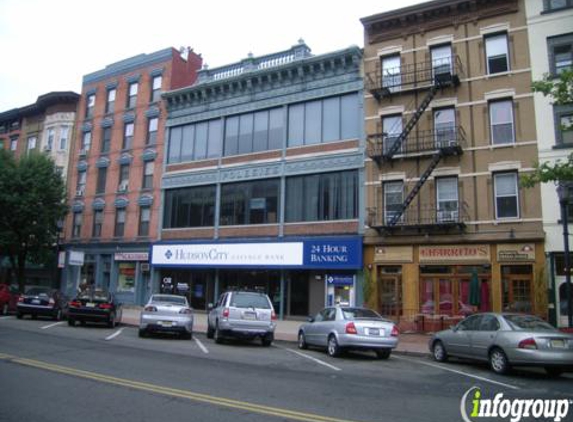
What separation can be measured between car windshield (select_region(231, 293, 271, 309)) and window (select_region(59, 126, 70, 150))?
28.2 meters

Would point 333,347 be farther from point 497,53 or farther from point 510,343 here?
point 497,53

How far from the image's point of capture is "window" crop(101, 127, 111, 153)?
36416mm

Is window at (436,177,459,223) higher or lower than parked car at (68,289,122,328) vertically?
higher

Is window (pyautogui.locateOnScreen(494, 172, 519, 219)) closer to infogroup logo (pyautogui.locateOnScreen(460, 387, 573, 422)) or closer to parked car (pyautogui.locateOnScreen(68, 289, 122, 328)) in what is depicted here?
infogroup logo (pyautogui.locateOnScreen(460, 387, 573, 422))

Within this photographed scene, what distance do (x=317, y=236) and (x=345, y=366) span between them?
13503mm

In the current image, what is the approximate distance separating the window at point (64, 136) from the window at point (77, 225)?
5494 mm

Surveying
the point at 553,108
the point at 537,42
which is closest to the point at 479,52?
the point at 537,42

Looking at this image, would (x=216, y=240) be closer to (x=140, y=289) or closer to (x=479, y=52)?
(x=140, y=289)

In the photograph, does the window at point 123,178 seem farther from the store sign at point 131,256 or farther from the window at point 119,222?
the store sign at point 131,256

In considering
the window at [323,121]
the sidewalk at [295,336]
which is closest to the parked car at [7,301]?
the sidewalk at [295,336]

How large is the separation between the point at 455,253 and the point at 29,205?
80.9ft

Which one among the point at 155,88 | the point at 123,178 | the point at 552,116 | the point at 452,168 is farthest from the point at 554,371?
the point at 155,88

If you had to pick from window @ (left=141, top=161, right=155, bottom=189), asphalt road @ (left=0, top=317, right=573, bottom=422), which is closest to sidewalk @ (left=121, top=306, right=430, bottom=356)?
asphalt road @ (left=0, top=317, right=573, bottom=422)

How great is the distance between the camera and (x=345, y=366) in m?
12.1
